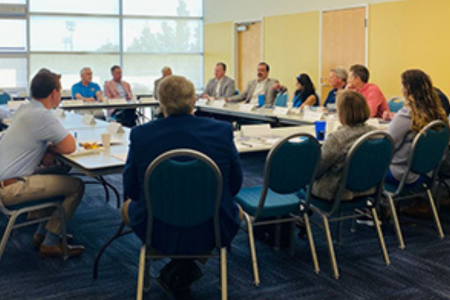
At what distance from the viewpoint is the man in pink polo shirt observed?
17.2 ft

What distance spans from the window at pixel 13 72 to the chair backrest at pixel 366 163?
924 centimetres

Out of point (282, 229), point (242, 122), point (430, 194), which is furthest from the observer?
point (242, 122)

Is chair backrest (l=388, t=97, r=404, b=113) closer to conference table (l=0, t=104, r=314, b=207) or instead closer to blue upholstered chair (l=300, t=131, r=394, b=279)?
conference table (l=0, t=104, r=314, b=207)

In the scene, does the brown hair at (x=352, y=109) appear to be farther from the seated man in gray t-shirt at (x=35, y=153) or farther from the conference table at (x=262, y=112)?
the conference table at (x=262, y=112)

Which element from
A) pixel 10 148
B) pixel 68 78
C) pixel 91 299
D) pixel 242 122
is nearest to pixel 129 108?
pixel 242 122

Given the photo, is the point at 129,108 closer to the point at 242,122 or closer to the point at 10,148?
the point at 242,122

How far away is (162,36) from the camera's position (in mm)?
11961

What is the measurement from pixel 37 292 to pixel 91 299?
33 centimetres

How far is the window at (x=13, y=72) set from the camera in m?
10.8

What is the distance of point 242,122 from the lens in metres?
7.56

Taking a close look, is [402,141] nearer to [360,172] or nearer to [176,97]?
[360,172]

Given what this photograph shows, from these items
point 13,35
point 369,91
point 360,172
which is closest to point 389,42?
point 369,91

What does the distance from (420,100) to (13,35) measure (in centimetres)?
909

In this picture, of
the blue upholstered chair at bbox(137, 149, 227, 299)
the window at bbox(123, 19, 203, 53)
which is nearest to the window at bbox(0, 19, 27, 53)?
the window at bbox(123, 19, 203, 53)
